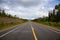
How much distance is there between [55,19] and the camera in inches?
3949

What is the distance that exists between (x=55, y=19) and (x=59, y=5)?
32654 mm

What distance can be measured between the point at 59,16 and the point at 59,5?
33870 millimetres

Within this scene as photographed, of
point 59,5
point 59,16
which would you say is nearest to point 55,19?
point 59,16

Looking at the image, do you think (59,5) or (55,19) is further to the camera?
(59,5)

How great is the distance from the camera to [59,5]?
12912 centimetres

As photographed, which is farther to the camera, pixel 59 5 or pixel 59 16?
pixel 59 5

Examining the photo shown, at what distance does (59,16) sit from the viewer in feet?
320

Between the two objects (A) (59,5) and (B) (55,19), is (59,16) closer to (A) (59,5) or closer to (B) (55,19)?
(B) (55,19)

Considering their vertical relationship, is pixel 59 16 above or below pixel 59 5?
below
